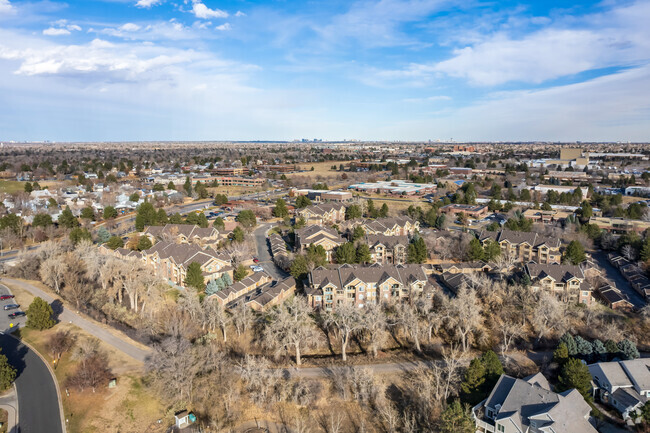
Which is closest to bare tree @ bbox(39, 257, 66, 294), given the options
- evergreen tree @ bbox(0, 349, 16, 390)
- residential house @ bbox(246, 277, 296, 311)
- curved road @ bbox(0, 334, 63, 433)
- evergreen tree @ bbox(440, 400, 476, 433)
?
curved road @ bbox(0, 334, 63, 433)

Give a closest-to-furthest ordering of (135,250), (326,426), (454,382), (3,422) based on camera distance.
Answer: (3,422) < (326,426) < (454,382) < (135,250)

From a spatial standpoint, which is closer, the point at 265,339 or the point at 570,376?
the point at 570,376

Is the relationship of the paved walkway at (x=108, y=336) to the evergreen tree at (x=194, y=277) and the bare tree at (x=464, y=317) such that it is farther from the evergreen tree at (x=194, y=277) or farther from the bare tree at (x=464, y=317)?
the bare tree at (x=464, y=317)

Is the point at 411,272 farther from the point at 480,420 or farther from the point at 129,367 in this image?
the point at 129,367

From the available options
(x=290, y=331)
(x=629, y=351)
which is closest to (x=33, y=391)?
(x=290, y=331)

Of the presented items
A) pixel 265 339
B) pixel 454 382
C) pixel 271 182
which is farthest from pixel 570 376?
pixel 271 182

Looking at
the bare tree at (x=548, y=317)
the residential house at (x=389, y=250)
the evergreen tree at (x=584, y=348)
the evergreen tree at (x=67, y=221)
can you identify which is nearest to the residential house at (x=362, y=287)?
the residential house at (x=389, y=250)

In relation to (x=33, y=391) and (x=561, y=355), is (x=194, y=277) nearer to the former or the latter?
(x=33, y=391)
